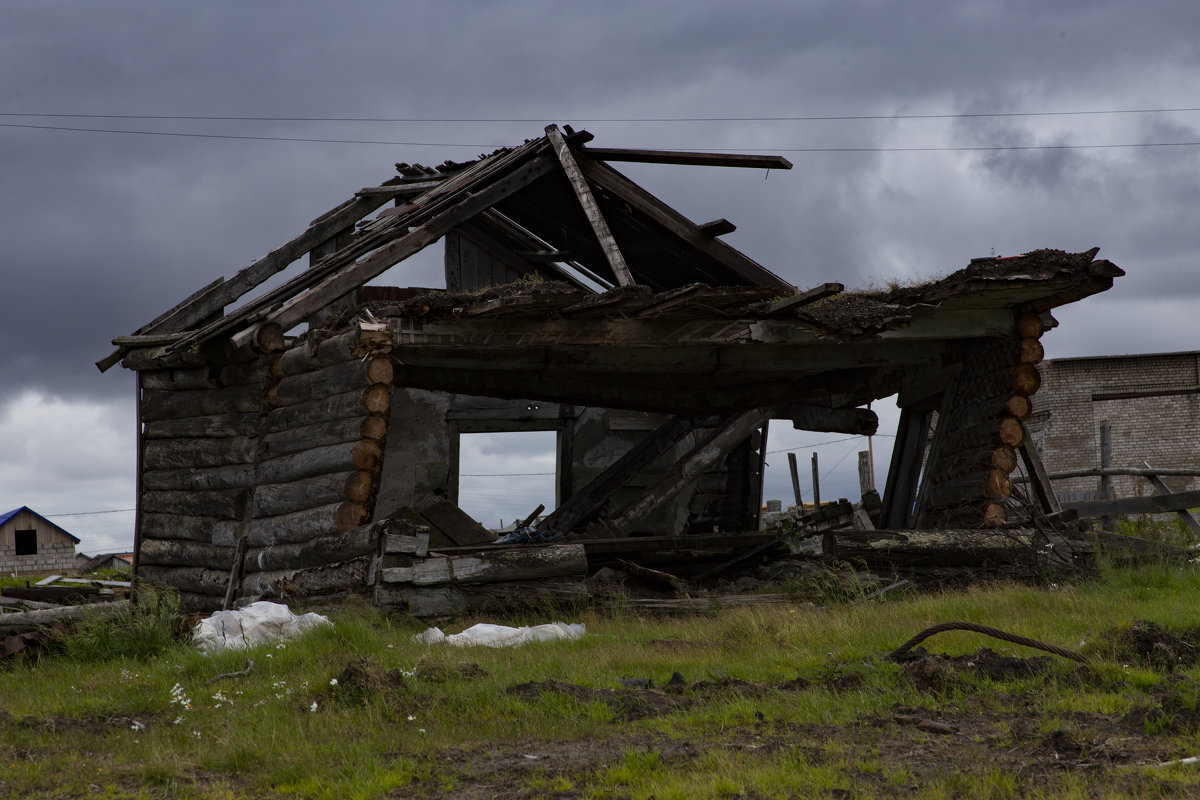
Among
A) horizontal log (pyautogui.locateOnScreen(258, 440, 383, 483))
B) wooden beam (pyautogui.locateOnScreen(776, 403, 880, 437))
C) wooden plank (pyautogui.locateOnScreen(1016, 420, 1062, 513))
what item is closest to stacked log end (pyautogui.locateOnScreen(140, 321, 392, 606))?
horizontal log (pyautogui.locateOnScreen(258, 440, 383, 483))

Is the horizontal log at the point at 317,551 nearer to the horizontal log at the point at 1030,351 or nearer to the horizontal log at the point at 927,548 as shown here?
the horizontal log at the point at 927,548

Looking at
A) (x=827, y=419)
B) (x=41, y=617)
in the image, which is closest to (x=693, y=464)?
(x=827, y=419)

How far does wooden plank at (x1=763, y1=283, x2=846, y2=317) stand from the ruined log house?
3 centimetres

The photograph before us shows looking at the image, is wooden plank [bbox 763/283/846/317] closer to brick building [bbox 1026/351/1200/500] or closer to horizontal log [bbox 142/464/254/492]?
horizontal log [bbox 142/464/254/492]

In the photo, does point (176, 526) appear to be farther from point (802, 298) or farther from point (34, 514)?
point (34, 514)

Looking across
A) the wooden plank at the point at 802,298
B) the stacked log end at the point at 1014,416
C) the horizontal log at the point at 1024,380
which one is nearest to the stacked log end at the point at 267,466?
the wooden plank at the point at 802,298

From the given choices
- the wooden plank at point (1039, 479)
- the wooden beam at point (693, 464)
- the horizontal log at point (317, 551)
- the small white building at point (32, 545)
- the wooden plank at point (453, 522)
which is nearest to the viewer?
the horizontal log at point (317, 551)

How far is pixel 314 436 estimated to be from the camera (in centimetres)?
1011

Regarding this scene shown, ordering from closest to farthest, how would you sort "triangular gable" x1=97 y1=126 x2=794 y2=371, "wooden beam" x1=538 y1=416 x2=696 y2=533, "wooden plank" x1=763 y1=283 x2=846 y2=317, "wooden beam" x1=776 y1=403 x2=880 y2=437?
"wooden plank" x1=763 y1=283 x2=846 y2=317 < "triangular gable" x1=97 y1=126 x2=794 y2=371 < "wooden beam" x1=538 y1=416 x2=696 y2=533 < "wooden beam" x1=776 y1=403 x2=880 y2=437

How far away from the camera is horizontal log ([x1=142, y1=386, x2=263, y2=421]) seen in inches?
447

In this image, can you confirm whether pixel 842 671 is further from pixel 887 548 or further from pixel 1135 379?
pixel 1135 379

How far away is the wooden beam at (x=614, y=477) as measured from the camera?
1371 cm

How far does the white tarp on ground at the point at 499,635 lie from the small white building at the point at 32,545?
26426mm

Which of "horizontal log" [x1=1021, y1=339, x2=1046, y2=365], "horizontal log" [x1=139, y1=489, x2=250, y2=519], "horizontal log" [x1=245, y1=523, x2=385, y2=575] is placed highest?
"horizontal log" [x1=1021, y1=339, x2=1046, y2=365]
